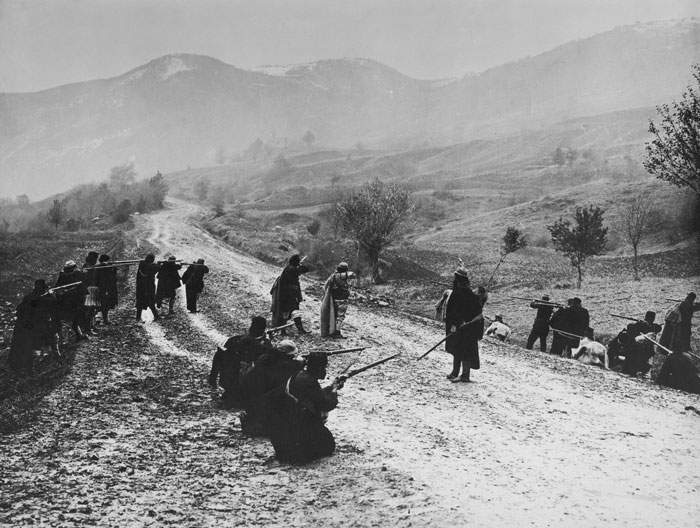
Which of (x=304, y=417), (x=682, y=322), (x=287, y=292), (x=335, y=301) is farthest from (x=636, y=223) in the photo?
(x=304, y=417)

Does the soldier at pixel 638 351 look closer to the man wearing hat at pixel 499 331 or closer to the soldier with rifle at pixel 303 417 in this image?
the man wearing hat at pixel 499 331

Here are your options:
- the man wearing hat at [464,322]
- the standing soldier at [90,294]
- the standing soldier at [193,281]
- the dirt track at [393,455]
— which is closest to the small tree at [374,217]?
the standing soldier at [193,281]

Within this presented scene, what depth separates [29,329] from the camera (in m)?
10.9

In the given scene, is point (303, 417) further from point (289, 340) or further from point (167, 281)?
point (167, 281)

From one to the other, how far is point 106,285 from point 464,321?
1011 cm

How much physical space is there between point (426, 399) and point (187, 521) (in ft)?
16.6

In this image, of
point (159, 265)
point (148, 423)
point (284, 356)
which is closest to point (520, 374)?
point (284, 356)

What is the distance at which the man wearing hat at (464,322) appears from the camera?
10523 millimetres

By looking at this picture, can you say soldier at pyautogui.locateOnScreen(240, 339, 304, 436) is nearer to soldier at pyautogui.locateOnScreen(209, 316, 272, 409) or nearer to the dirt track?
the dirt track

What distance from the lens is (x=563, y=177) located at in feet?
350

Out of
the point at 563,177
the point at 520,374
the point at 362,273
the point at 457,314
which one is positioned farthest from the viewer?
the point at 563,177

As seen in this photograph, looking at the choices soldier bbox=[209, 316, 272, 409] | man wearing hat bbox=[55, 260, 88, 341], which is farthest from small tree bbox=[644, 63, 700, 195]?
man wearing hat bbox=[55, 260, 88, 341]

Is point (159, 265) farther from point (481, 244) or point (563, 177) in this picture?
point (563, 177)

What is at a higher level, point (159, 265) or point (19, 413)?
point (159, 265)
